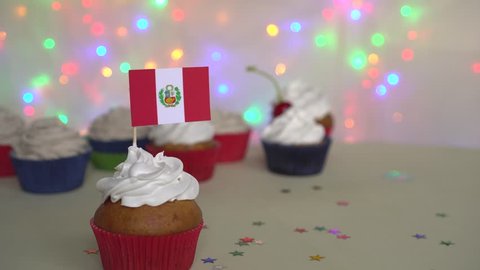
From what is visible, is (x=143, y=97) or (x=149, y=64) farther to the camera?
(x=149, y=64)

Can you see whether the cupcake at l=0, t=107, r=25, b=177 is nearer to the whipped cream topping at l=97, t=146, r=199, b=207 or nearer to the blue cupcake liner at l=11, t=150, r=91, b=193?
the blue cupcake liner at l=11, t=150, r=91, b=193

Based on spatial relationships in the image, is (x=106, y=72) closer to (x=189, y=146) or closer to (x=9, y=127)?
(x=9, y=127)

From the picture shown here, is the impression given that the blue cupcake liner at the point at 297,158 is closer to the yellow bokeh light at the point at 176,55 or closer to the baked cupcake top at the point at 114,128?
the baked cupcake top at the point at 114,128

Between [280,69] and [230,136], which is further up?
[280,69]

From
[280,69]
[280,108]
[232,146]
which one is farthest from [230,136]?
[280,69]

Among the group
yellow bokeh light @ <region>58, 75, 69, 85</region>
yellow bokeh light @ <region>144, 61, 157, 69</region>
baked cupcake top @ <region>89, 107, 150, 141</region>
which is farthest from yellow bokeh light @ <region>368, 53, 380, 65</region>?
yellow bokeh light @ <region>58, 75, 69, 85</region>

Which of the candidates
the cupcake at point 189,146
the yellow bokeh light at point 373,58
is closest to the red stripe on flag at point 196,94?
the cupcake at point 189,146
